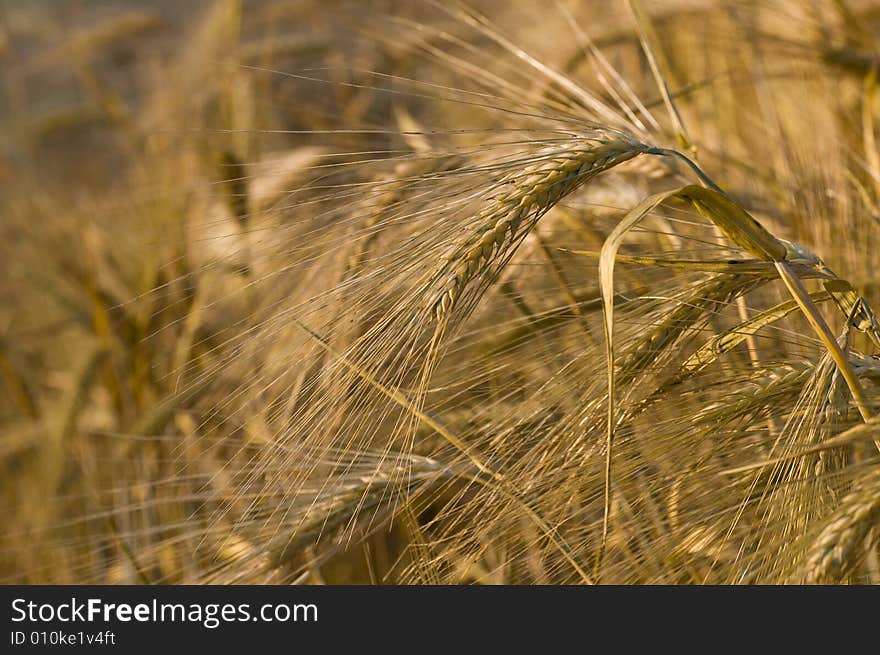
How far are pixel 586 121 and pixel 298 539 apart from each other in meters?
0.42

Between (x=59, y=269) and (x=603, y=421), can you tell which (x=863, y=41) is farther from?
(x=59, y=269)

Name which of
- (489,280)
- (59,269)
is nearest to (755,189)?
(489,280)

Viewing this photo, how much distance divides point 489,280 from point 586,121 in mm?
166

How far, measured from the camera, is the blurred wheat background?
59 cm

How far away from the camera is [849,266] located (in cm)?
95

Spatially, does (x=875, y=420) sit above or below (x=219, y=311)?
above

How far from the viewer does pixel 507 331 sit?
833 mm

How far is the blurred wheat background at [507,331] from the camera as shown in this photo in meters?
0.59

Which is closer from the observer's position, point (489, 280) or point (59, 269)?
point (489, 280)

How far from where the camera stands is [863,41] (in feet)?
3.83

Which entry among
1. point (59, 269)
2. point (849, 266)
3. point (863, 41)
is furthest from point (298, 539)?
point (59, 269)

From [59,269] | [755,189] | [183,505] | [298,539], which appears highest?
[755,189]

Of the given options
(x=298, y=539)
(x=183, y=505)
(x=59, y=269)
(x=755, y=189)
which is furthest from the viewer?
(x=59, y=269)
